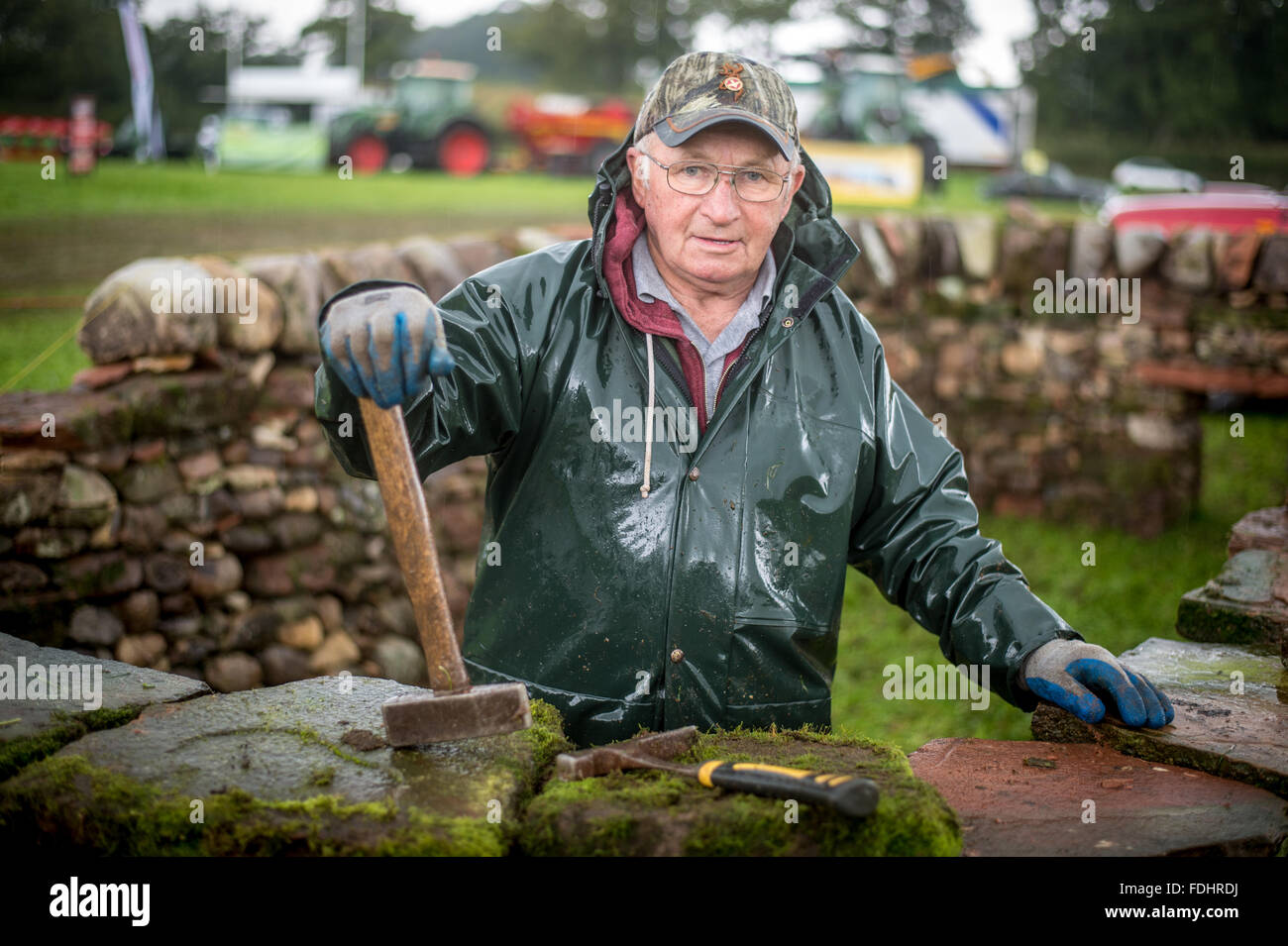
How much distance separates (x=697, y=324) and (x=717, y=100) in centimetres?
49

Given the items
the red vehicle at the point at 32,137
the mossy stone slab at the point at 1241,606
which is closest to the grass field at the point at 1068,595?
the mossy stone slab at the point at 1241,606

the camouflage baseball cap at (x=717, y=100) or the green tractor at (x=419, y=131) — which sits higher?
the green tractor at (x=419, y=131)

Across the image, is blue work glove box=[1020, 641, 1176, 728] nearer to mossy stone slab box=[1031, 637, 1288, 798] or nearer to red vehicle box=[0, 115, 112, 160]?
mossy stone slab box=[1031, 637, 1288, 798]

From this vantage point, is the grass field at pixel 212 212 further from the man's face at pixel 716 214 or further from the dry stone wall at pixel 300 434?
the man's face at pixel 716 214

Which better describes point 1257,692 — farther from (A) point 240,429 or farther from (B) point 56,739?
(A) point 240,429

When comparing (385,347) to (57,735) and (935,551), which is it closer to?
(57,735)

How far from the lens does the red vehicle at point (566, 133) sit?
2112 cm

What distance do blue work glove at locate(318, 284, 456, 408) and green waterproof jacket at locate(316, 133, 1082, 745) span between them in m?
0.38

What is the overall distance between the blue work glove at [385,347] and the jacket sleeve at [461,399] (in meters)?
0.17

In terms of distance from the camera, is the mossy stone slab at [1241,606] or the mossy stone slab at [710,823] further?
the mossy stone slab at [1241,606]

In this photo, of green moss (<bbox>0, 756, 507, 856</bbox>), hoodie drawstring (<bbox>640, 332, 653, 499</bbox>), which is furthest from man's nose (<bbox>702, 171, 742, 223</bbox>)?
green moss (<bbox>0, 756, 507, 856</bbox>)

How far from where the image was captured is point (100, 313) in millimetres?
4332

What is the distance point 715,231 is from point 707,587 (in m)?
0.78

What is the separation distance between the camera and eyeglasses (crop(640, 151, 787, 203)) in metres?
2.48
